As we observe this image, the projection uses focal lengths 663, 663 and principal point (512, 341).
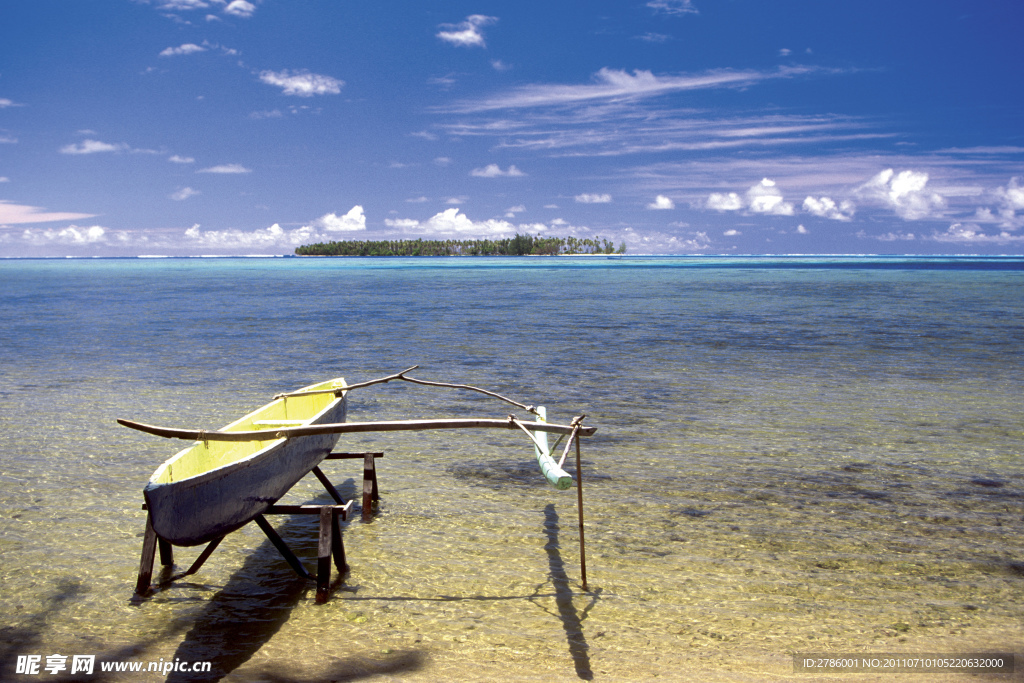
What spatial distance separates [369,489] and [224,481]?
96.3 inches

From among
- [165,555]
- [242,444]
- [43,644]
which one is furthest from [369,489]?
[43,644]

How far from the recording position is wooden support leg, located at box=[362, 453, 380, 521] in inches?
267

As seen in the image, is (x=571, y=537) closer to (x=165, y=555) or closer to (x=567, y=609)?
(x=567, y=609)

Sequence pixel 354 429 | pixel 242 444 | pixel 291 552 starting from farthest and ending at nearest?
pixel 242 444 → pixel 291 552 → pixel 354 429

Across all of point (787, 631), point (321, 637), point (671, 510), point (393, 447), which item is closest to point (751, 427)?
point (671, 510)

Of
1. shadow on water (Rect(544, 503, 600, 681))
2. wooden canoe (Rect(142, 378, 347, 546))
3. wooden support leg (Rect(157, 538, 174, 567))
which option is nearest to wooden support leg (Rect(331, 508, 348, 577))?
wooden canoe (Rect(142, 378, 347, 546))

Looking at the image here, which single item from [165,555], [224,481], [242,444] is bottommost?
[165,555]

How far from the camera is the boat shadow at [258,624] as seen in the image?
429cm

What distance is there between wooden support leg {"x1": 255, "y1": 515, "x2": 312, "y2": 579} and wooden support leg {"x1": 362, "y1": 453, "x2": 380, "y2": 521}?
1.37 m

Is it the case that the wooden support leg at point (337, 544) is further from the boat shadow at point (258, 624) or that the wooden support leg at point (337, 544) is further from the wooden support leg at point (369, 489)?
the wooden support leg at point (369, 489)

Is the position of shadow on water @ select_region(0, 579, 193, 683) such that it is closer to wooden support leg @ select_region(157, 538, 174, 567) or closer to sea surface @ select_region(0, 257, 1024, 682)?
sea surface @ select_region(0, 257, 1024, 682)

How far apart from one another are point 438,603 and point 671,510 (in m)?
2.90

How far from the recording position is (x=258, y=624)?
15.8 ft

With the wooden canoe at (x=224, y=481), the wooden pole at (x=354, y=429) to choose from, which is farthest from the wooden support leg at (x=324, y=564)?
the wooden pole at (x=354, y=429)
